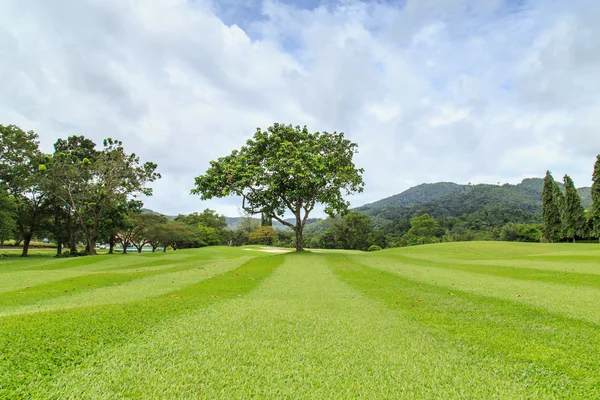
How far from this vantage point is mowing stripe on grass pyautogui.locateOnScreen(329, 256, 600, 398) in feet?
10.3

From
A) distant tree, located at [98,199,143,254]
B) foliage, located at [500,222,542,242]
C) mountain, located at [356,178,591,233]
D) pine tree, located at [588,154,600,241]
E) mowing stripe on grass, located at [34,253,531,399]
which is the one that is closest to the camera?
mowing stripe on grass, located at [34,253,531,399]

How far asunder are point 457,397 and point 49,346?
4978mm

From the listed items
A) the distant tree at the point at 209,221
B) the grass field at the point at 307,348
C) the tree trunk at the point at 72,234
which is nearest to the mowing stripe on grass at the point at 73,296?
the grass field at the point at 307,348

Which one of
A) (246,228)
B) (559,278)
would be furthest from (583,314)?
(246,228)

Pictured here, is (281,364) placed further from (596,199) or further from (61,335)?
(596,199)

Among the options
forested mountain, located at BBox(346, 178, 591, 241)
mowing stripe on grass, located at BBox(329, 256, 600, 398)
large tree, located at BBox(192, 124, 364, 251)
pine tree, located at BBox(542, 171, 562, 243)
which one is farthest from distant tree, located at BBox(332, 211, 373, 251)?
mowing stripe on grass, located at BBox(329, 256, 600, 398)

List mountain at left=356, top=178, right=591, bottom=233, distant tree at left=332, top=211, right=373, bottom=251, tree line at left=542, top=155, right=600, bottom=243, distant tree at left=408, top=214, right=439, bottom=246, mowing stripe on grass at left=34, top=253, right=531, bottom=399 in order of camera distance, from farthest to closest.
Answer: mountain at left=356, top=178, right=591, bottom=233 → distant tree at left=332, top=211, right=373, bottom=251 → distant tree at left=408, top=214, right=439, bottom=246 → tree line at left=542, top=155, right=600, bottom=243 → mowing stripe on grass at left=34, top=253, right=531, bottom=399

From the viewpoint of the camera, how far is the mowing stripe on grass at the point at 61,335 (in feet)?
9.91

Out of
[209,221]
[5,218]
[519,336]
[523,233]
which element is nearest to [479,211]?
[523,233]

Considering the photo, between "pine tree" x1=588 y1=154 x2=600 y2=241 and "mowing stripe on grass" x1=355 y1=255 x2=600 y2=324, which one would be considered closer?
"mowing stripe on grass" x1=355 y1=255 x2=600 y2=324

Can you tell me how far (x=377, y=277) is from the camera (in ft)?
36.9

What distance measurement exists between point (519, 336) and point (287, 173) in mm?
16286

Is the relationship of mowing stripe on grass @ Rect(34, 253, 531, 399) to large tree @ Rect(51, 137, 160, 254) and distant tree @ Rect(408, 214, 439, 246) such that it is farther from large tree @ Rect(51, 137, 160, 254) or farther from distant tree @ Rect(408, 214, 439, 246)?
distant tree @ Rect(408, 214, 439, 246)

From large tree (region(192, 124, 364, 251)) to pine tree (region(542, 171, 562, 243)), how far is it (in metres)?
45.4
